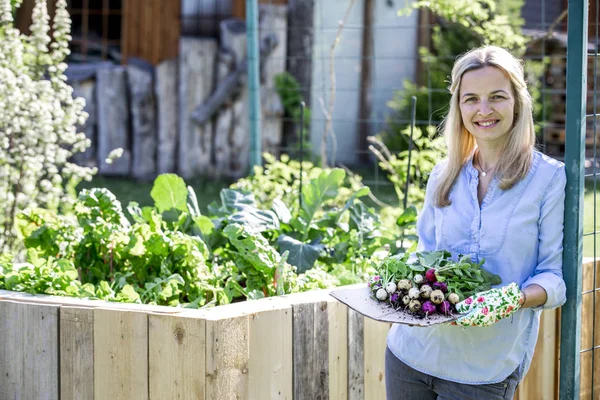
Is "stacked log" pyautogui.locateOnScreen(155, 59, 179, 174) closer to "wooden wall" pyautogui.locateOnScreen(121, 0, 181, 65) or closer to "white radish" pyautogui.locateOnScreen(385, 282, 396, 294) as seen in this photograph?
"wooden wall" pyautogui.locateOnScreen(121, 0, 181, 65)

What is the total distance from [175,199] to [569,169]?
6.45ft

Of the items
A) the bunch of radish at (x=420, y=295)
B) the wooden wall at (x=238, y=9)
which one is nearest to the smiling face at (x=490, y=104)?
the bunch of radish at (x=420, y=295)

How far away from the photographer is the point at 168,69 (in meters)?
9.55

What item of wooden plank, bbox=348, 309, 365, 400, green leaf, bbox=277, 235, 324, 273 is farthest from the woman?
green leaf, bbox=277, 235, 324, 273

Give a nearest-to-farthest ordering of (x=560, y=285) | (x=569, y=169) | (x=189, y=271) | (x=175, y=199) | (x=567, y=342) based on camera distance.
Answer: (x=560, y=285), (x=569, y=169), (x=567, y=342), (x=189, y=271), (x=175, y=199)

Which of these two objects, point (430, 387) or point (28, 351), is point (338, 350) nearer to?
point (430, 387)

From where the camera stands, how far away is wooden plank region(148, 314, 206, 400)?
2678mm

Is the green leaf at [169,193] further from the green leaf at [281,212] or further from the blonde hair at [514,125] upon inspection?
the blonde hair at [514,125]

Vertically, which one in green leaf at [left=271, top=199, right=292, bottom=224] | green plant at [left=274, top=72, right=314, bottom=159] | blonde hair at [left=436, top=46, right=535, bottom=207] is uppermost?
green plant at [left=274, top=72, right=314, bottom=159]

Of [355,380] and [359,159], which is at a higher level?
[359,159]

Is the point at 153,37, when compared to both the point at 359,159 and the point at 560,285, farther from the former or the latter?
the point at 560,285

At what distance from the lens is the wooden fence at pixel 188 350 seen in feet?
8.86

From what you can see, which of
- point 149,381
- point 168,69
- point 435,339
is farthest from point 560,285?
point 168,69

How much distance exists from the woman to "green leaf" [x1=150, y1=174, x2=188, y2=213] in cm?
176
